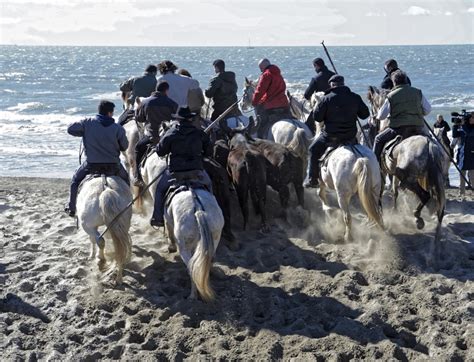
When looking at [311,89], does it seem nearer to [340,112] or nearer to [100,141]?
[340,112]

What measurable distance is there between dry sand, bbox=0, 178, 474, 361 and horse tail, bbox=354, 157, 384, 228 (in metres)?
0.49

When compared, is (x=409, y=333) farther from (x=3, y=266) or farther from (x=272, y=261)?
(x=3, y=266)

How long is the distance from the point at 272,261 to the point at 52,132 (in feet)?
69.5

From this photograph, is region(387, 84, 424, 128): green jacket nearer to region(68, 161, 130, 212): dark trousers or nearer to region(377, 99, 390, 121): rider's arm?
region(377, 99, 390, 121): rider's arm

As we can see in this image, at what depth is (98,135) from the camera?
32.6ft

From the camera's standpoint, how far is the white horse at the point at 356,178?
33.2 feet

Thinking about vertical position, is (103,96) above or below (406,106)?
below

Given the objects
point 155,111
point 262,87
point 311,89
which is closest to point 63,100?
point 311,89

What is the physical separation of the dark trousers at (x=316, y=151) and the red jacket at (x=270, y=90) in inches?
108

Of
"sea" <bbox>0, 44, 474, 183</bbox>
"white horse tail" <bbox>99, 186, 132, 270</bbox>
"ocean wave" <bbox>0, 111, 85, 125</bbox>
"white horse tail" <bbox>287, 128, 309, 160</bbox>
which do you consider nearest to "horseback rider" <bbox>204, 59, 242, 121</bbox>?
"white horse tail" <bbox>287, 128, 309, 160</bbox>

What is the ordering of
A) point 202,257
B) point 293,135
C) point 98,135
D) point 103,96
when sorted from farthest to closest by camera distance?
point 103,96
point 293,135
point 98,135
point 202,257

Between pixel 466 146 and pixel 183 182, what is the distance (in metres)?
7.45

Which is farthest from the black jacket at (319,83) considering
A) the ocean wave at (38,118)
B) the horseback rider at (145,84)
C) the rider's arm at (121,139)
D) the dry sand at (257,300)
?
the ocean wave at (38,118)

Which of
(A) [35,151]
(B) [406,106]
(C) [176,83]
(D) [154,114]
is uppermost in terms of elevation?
(C) [176,83]
